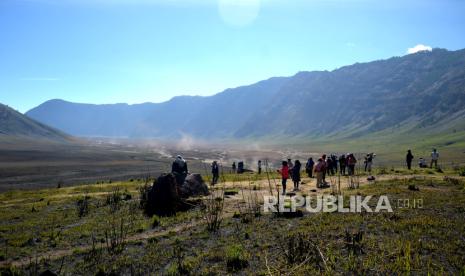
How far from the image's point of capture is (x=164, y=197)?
961 inches

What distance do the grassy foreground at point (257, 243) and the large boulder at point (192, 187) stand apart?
2669 mm

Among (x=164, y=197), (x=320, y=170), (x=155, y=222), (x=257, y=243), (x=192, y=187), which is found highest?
(x=320, y=170)

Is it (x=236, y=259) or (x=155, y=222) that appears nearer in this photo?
(x=236, y=259)

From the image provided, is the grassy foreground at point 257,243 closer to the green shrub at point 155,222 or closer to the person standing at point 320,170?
the green shrub at point 155,222

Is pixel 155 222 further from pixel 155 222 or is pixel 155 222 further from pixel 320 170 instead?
pixel 320 170

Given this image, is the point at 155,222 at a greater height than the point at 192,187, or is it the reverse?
the point at 192,187

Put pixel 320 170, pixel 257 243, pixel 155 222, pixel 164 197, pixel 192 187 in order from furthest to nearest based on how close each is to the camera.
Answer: pixel 320 170 < pixel 192 187 < pixel 164 197 < pixel 155 222 < pixel 257 243

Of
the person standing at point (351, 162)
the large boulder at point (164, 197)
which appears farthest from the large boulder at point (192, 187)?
the person standing at point (351, 162)

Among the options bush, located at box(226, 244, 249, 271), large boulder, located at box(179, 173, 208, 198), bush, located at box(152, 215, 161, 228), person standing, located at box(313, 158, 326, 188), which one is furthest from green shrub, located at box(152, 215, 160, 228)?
person standing, located at box(313, 158, 326, 188)

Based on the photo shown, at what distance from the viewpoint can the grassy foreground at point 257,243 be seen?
12580 millimetres

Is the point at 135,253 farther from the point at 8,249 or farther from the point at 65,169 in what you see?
the point at 65,169

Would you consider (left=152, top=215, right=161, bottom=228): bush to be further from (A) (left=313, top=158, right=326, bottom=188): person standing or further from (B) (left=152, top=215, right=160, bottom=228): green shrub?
(A) (left=313, top=158, right=326, bottom=188): person standing

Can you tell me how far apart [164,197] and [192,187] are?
342cm

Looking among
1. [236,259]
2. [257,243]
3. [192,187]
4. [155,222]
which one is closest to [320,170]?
[192,187]
